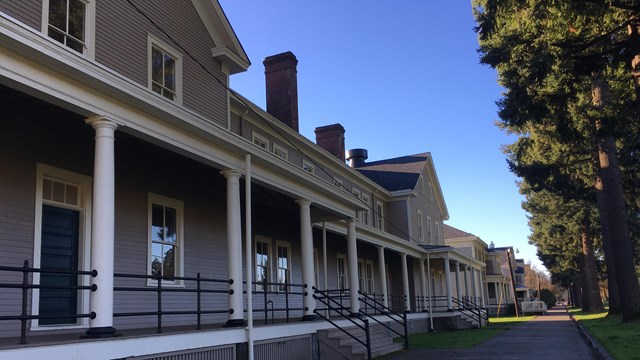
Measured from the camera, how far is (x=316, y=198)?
14.3m

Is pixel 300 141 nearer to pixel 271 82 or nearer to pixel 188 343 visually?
pixel 271 82

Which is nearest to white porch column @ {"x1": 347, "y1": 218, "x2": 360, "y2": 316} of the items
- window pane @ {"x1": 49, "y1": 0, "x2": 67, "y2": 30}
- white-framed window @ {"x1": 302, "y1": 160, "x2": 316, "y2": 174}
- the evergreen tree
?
white-framed window @ {"x1": 302, "y1": 160, "x2": 316, "y2": 174}

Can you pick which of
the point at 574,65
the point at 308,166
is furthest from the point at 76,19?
the point at 308,166

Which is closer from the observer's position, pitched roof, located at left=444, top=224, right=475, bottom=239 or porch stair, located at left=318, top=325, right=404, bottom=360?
porch stair, located at left=318, top=325, right=404, bottom=360

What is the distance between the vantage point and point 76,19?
10477 mm

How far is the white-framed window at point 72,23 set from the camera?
988cm

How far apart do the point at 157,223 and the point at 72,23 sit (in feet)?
14.2

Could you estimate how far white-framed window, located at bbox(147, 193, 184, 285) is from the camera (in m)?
11.8

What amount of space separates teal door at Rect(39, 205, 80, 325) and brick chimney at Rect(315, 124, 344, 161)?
769 inches

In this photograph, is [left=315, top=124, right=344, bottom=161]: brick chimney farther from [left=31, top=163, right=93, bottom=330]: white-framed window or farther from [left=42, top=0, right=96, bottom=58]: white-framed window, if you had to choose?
[left=31, top=163, right=93, bottom=330]: white-framed window

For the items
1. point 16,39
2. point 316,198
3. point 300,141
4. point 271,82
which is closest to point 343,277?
point 300,141

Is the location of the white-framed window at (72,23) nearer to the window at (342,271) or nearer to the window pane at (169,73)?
the window pane at (169,73)

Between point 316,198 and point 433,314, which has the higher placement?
point 316,198

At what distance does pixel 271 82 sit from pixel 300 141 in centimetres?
256
